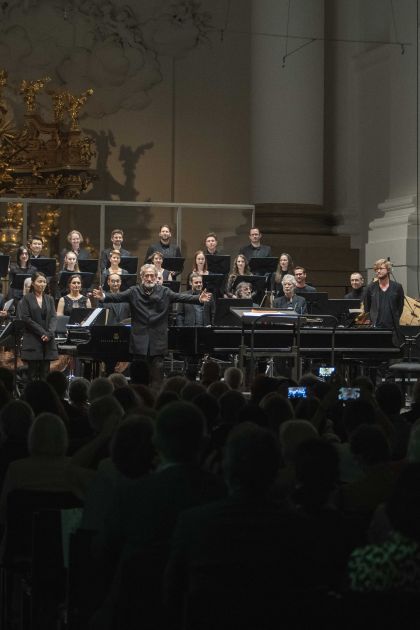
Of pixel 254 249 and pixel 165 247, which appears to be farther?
pixel 165 247

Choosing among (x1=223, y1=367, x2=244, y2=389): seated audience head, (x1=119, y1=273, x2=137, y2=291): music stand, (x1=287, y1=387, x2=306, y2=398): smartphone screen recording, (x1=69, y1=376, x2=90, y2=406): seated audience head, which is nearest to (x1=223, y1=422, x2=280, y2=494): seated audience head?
(x1=69, y1=376, x2=90, y2=406): seated audience head

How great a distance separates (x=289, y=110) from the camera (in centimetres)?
2077

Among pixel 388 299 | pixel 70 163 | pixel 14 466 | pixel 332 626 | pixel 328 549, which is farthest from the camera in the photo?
pixel 70 163

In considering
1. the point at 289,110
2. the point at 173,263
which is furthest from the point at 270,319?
the point at 289,110

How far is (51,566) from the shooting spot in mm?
4840

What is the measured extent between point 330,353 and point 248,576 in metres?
10.6

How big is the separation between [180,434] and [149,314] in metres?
9.64

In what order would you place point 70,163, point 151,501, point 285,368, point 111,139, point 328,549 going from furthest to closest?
point 111,139 → point 70,163 → point 285,368 → point 151,501 → point 328,549

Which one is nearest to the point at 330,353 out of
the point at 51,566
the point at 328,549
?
the point at 51,566

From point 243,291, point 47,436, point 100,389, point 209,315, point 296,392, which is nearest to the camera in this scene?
point 47,436

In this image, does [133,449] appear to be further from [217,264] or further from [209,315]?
[217,264]

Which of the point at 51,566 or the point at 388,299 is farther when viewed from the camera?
the point at 388,299

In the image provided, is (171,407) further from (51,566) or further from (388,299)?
(388,299)

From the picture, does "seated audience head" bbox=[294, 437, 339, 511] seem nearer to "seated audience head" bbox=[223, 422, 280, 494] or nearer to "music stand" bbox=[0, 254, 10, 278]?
"seated audience head" bbox=[223, 422, 280, 494]
